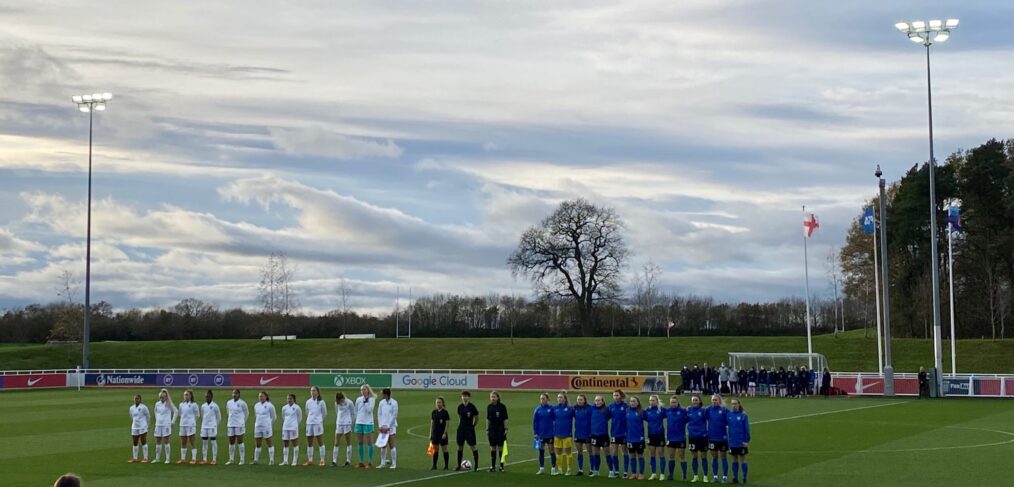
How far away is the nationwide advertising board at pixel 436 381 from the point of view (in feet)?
226

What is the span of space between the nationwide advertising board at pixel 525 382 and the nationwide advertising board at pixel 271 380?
38.9ft

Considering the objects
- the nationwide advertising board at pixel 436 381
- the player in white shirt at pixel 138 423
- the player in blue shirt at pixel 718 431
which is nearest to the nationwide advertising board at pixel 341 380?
the nationwide advertising board at pixel 436 381

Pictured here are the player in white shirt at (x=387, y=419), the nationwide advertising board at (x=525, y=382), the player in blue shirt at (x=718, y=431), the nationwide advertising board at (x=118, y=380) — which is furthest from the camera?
the nationwide advertising board at (x=118, y=380)

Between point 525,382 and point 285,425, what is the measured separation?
1596 inches

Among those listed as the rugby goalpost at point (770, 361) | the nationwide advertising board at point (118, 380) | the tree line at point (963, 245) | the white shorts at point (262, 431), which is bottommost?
the nationwide advertising board at point (118, 380)

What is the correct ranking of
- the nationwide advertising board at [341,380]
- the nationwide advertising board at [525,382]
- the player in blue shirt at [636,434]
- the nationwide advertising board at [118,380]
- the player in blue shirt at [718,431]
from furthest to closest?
1. the nationwide advertising board at [118,380]
2. the nationwide advertising board at [341,380]
3. the nationwide advertising board at [525,382]
4. the player in blue shirt at [636,434]
5. the player in blue shirt at [718,431]

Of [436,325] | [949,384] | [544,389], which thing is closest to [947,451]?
[949,384]

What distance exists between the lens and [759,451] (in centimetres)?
3020

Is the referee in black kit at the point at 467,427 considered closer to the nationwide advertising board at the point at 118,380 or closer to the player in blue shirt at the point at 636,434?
the player in blue shirt at the point at 636,434

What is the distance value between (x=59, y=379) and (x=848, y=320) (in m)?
103

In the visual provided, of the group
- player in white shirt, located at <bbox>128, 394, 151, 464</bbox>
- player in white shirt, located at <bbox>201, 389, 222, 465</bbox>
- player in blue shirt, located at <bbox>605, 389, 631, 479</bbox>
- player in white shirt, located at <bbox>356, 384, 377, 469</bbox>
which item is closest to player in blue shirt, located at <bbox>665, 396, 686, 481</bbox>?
player in blue shirt, located at <bbox>605, 389, 631, 479</bbox>

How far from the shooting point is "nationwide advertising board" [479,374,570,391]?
6586 centimetres

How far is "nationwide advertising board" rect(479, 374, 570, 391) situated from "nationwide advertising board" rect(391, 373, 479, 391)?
2.39ft

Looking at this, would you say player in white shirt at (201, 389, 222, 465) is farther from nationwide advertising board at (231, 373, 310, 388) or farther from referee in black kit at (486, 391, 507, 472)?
nationwide advertising board at (231, 373, 310, 388)
